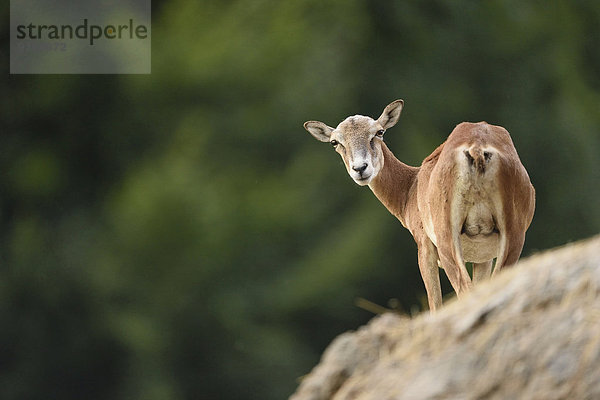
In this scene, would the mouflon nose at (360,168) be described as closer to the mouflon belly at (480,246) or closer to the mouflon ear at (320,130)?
the mouflon ear at (320,130)

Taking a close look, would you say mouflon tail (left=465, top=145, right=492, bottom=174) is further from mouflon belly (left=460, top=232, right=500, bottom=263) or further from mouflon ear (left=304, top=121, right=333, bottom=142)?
mouflon ear (left=304, top=121, right=333, bottom=142)

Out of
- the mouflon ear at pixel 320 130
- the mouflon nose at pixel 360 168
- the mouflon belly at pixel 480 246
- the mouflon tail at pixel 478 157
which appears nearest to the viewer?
the mouflon tail at pixel 478 157

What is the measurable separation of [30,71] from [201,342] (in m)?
8.80

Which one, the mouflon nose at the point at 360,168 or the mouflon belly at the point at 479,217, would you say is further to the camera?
the mouflon nose at the point at 360,168

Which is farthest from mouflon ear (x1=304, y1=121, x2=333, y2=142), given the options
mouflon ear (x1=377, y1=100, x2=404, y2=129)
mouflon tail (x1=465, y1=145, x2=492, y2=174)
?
mouflon tail (x1=465, y1=145, x2=492, y2=174)

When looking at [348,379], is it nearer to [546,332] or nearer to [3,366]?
[546,332]

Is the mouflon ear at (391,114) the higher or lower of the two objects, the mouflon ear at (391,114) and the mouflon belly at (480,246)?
the higher

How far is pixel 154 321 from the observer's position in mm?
26156

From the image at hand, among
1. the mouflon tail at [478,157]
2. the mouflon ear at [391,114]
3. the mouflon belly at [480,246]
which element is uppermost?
the mouflon ear at [391,114]

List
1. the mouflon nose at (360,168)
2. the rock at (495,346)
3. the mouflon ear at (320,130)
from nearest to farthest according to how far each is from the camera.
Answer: the rock at (495,346), the mouflon nose at (360,168), the mouflon ear at (320,130)

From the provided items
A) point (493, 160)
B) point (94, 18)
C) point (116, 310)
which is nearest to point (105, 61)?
point (94, 18)

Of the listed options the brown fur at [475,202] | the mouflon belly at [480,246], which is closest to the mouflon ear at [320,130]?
the brown fur at [475,202]

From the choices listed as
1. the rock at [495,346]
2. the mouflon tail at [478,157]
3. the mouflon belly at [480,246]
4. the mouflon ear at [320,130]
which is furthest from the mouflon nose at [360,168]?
the rock at [495,346]

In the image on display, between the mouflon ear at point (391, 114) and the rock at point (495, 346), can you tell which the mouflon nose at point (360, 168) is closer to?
the mouflon ear at point (391, 114)
